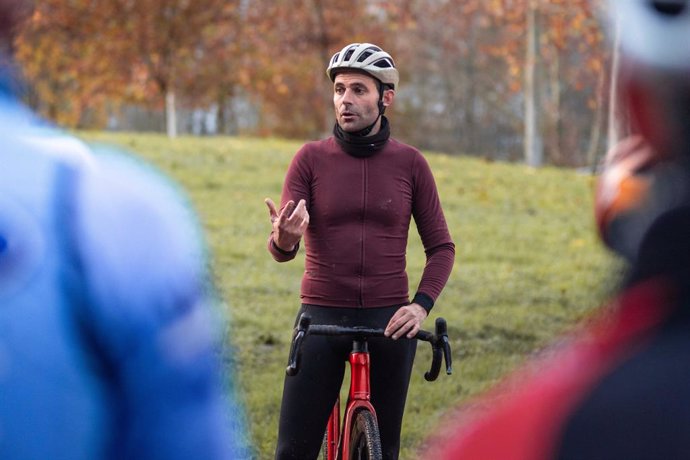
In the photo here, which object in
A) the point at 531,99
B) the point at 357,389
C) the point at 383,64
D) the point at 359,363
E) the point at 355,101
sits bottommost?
the point at 357,389

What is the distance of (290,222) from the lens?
382 cm

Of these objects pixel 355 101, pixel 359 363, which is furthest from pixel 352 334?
pixel 355 101

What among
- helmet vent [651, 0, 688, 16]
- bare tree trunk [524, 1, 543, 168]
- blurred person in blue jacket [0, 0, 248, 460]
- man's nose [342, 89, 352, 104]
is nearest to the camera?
helmet vent [651, 0, 688, 16]

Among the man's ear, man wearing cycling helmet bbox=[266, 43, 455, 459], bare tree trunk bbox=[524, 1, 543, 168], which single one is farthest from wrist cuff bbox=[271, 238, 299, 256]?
bare tree trunk bbox=[524, 1, 543, 168]

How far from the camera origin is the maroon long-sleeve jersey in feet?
13.9

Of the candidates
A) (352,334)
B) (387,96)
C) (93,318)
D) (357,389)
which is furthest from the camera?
(387,96)

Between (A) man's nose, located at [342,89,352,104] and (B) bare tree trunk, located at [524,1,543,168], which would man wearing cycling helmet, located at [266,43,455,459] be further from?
(B) bare tree trunk, located at [524,1,543,168]

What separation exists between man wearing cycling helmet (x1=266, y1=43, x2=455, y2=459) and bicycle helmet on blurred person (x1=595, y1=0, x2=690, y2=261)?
9.88 feet

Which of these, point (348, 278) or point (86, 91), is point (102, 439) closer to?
point (348, 278)

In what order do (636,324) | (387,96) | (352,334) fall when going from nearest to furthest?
1. (636,324)
2. (352,334)
3. (387,96)

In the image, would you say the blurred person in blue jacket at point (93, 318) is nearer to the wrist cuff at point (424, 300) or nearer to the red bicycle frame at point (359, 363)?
the red bicycle frame at point (359, 363)

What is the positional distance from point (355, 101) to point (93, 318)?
122 inches

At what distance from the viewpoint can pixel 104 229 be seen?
1329mm

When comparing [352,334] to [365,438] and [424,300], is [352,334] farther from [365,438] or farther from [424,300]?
[365,438]
